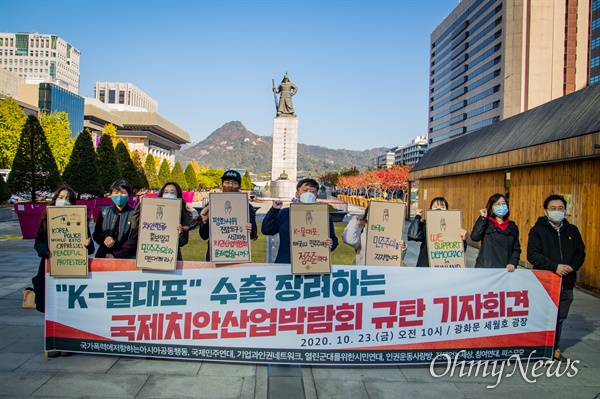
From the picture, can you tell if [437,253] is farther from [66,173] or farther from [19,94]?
[19,94]

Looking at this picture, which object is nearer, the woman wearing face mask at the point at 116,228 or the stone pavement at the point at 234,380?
the stone pavement at the point at 234,380

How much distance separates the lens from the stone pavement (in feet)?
13.5

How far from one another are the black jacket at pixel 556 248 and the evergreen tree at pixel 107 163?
24299mm

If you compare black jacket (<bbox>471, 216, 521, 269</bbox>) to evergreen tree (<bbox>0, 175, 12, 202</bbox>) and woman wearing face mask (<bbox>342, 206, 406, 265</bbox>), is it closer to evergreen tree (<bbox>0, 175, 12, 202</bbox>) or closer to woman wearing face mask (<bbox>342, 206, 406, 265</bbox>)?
woman wearing face mask (<bbox>342, 206, 406, 265</bbox>)

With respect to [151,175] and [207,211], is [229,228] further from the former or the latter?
[151,175]

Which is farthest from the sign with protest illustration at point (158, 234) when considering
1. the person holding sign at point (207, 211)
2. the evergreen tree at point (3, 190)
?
the evergreen tree at point (3, 190)

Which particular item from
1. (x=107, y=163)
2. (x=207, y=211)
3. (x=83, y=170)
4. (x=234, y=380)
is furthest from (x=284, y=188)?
(x=234, y=380)

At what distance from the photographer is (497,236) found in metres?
5.49

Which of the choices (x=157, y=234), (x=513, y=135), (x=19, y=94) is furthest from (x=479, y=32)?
(x=157, y=234)

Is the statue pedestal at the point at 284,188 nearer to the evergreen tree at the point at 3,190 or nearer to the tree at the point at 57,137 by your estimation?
the tree at the point at 57,137

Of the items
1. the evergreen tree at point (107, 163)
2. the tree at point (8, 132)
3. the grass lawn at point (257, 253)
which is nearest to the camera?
the grass lawn at point (257, 253)

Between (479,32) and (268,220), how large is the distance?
89200 mm

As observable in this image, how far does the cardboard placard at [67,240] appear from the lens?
15.9 ft

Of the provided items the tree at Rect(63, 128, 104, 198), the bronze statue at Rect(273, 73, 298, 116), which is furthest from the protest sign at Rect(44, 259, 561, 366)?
the bronze statue at Rect(273, 73, 298, 116)
